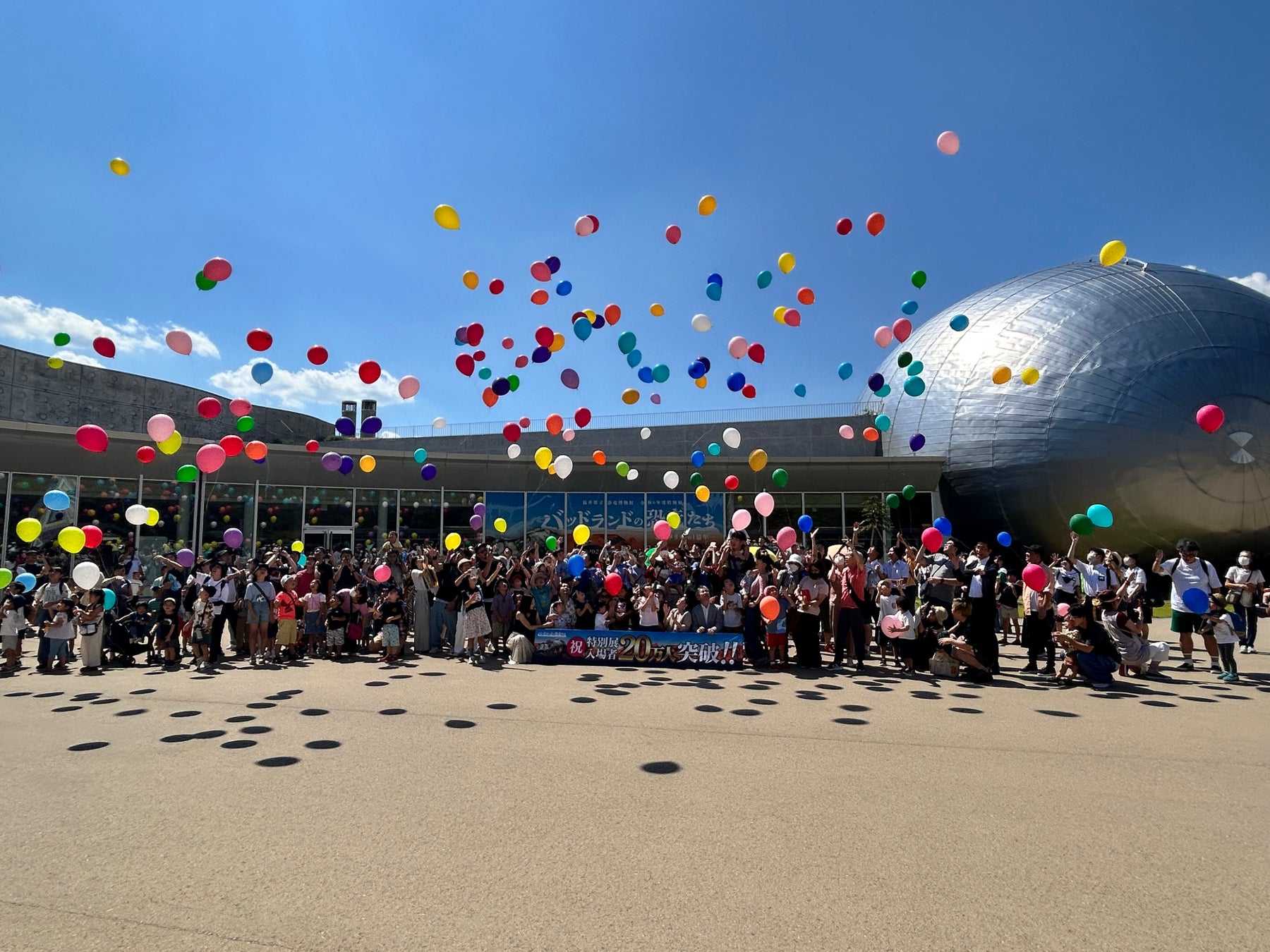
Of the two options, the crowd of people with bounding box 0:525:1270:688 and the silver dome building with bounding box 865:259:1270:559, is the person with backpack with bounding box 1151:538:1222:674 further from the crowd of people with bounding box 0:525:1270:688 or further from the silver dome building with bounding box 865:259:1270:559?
the silver dome building with bounding box 865:259:1270:559

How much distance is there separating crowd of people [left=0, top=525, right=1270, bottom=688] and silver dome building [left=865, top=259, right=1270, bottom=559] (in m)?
8.95

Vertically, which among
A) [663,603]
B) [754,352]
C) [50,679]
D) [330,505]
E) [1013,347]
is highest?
[1013,347]

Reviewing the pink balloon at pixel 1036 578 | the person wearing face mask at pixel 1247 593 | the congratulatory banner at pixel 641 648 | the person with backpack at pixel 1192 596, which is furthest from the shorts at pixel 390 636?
the person wearing face mask at pixel 1247 593

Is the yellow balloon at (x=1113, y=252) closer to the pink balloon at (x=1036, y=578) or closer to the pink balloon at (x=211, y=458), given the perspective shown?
the pink balloon at (x=1036, y=578)

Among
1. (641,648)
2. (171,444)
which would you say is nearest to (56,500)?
(171,444)

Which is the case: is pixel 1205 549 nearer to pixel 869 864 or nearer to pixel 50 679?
pixel 869 864

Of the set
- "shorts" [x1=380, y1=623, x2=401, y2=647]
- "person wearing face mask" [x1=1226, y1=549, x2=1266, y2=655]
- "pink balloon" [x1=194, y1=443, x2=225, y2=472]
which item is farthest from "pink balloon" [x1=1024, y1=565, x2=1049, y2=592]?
"pink balloon" [x1=194, y1=443, x2=225, y2=472]

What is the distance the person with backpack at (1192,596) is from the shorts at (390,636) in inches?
415

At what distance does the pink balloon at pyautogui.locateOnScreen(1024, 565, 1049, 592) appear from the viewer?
30.3 ft

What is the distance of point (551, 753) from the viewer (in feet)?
17.7

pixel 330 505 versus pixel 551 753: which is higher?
pixel 330 505

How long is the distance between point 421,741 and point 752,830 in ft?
9.74

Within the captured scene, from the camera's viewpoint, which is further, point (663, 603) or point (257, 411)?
point (257, 411)

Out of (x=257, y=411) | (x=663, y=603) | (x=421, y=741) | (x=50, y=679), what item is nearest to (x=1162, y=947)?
(x=421, y=741)
